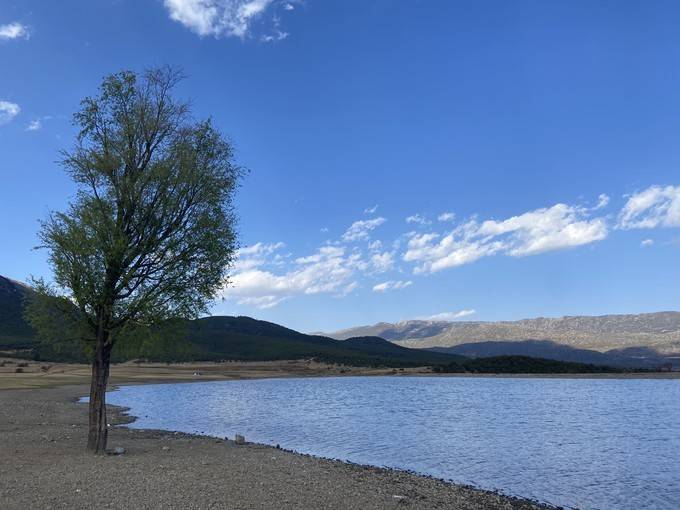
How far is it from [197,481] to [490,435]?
3021 cm

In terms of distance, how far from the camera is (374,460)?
32500 millimetres

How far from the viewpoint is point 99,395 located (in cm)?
2466

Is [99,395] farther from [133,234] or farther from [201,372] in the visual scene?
[201,372]

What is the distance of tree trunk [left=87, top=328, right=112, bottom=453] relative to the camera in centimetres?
2466

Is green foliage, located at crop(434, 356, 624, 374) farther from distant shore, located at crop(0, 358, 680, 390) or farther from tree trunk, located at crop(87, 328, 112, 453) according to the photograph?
tree trunk, located at crop(87, 328, 112, 453)

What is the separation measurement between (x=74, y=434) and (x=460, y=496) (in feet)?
75.0

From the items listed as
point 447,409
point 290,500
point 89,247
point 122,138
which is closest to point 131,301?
point 89,247

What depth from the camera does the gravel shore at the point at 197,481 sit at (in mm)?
16734

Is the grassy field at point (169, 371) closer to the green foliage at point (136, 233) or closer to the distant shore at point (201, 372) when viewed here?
the distant shore at point (201, 372)

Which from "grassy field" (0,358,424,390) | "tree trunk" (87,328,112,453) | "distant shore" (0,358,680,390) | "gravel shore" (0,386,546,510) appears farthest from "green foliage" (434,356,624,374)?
"tree trunk" (87,328,112,453)

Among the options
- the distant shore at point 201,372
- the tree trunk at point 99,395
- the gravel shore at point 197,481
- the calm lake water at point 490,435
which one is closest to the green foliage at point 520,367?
the distant shore at point 201,372

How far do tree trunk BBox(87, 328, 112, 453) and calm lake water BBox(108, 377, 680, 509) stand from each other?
1391 cm

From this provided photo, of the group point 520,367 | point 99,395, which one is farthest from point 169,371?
point 99,395

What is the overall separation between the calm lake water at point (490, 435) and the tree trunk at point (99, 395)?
1391cm
